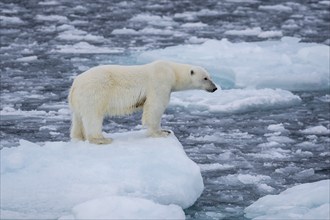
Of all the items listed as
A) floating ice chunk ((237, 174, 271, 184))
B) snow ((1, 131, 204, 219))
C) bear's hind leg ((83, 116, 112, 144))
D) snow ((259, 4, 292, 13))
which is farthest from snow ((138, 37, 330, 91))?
snow ((259, 4, 292, 13))

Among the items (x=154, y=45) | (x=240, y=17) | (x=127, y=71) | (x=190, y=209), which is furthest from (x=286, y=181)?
(x=240, y=17)

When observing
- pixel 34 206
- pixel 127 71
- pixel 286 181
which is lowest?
pixel 286 181

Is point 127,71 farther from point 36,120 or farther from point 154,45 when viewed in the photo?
point 154,45

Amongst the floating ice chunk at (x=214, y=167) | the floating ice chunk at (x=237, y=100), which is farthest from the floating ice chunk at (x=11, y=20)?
the floating ice chunk at (x=214, y=167)

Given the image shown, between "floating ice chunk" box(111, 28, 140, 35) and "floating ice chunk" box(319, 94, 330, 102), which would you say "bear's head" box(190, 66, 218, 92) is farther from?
"floating ice chunk" box(111, 28, 140, 35)

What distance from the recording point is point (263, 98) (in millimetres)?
9148

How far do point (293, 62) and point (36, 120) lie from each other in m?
3.62

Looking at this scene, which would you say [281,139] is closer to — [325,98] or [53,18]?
[325,98]

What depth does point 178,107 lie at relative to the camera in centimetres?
914

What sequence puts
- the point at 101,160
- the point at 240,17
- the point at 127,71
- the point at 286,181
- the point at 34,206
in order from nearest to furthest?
the point at 34,206, the point at 101,160, the point at 127,71, the point at 286,181, the point at 240,17

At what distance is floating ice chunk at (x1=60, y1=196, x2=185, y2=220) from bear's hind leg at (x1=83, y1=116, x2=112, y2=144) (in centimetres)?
88

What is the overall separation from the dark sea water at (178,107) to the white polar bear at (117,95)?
74cm

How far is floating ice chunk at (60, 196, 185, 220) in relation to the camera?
5.12 metres

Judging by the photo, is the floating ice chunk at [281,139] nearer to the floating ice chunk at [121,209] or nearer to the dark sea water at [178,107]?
the dark sea water at [178,107]
